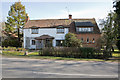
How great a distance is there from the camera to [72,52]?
1691cm

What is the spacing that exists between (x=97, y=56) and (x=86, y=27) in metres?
14.2

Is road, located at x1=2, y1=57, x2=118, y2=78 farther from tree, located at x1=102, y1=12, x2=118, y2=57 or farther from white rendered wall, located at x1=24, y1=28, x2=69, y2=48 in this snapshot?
white rendered wall, located at x1=24, y1=28, x2=69, y2=48

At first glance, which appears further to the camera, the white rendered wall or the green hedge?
the white rendered wall

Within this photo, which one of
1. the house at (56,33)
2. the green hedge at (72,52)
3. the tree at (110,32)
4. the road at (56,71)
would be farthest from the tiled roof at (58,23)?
the road at (56,71)

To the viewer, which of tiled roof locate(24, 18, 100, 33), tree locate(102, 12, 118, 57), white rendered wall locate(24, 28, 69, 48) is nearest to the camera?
tree locate(102, 12, 118, 57)

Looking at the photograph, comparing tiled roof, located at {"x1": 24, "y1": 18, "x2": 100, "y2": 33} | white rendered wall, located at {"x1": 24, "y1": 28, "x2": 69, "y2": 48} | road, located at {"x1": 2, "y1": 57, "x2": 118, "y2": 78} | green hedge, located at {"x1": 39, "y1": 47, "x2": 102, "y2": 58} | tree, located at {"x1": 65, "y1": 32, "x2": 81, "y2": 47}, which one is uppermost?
tiled roof, located at {"x1": 24, "y1": 18, "x2": 100, "y2": 33}

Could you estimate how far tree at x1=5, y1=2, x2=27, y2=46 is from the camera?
106 ft

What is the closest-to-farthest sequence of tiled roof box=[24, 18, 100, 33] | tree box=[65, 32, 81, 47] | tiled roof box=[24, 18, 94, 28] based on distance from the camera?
tree box=[65, 32, 81, 47] < tiled roof box=[24, 18, 100, 33] < tiled roof box=[24, 18, 94, 28]

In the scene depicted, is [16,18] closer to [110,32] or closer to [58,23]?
[58,23]

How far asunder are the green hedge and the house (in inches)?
405

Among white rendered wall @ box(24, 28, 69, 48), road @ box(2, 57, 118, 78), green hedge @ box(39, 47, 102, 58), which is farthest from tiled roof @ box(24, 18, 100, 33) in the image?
road @ box(2, 57, 118, 78)

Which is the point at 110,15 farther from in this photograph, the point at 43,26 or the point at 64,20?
the point at 43,26

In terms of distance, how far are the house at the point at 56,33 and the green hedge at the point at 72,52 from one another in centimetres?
1030

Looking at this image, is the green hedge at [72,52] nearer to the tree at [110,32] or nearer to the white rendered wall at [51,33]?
the tree at [110,32]
